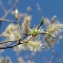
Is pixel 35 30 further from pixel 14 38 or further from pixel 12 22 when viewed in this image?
pixel 12 22

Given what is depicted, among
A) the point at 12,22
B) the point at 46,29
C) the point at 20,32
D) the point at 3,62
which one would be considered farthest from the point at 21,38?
the point at 12,22

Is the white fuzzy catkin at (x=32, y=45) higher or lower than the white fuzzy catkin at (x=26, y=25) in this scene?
lower

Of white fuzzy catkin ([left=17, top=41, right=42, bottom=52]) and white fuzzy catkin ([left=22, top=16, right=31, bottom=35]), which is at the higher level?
white fuzzy catkin ([left=22, top=16, right=31, bottom=35])

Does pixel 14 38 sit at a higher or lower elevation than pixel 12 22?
lower

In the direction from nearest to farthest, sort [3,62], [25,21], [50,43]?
[25,21], [50,43], [3,62]

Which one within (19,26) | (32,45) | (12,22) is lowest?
(32,45)

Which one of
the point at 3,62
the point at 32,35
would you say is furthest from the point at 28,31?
the point at 3,62

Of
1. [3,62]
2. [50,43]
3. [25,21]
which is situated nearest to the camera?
[25,21]

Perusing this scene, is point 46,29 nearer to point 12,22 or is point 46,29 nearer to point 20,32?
point 20,32

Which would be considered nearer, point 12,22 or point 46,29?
point 46,29
